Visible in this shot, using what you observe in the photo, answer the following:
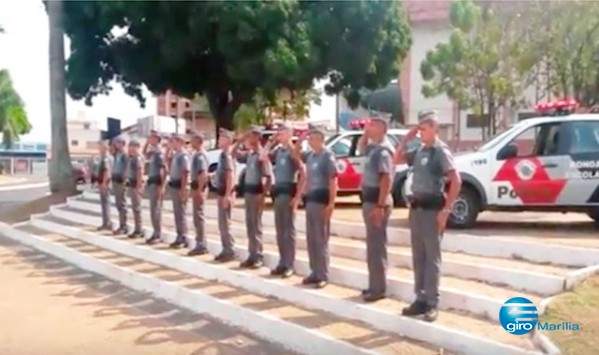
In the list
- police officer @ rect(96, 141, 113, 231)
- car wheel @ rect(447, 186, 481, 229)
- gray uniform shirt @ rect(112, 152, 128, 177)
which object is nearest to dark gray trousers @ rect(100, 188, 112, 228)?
police officer @ rect(96, 141, 113, 231)

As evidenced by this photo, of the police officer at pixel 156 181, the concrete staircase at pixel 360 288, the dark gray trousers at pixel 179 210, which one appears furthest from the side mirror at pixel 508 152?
the police officer at pixel 156 181

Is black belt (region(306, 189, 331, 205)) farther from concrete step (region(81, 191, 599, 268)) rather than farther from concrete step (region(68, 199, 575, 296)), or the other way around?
Result: concrete step (region(81, 191, 599, 268))

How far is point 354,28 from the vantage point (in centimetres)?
2202

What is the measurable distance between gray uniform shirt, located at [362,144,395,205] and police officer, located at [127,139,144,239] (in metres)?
7.02

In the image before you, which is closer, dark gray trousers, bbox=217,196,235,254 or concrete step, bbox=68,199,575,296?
concrete step, bbox=68,199,575,296

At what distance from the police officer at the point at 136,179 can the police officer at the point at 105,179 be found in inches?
51.3

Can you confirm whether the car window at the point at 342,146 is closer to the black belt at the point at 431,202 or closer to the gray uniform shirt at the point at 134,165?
the gray uniform shirt at the point at 134,165

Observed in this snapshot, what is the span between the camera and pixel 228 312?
29.0ft

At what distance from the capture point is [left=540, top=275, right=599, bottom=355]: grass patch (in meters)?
6.02

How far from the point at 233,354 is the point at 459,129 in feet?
89.1

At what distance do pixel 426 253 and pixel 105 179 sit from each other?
9.99 m

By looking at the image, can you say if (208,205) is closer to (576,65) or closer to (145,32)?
(145,32)

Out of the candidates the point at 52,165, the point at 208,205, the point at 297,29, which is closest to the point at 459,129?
the point at 297,29

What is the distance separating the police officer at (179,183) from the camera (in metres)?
12.3
